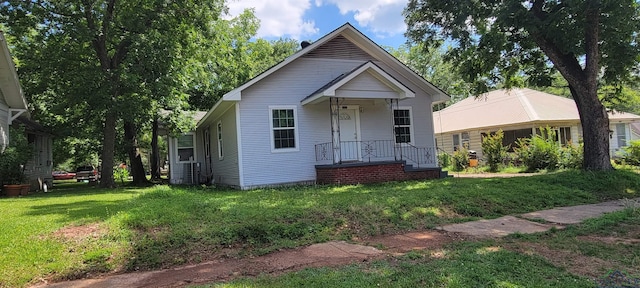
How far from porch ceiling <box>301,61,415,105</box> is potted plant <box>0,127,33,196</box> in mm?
10078

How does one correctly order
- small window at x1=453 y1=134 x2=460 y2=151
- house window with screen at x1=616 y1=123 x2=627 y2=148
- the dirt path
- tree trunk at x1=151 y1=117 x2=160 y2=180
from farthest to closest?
small window at x1=453 y1=134 x2=460 y2=151, house window with screen at x1=616 y1=123 x2=627 y2=148, tree trunk at x1=151 y1=117 x2=160 y2=180, the dirt path

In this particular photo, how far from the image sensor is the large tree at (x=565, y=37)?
11.5 m

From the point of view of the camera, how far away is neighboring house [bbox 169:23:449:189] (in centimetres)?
1281

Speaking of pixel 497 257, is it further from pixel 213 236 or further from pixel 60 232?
pixel 60 232

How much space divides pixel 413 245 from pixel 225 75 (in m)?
20.8

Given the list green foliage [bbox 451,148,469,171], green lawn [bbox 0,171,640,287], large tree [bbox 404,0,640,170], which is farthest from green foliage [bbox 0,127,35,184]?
green foliage [bbox 451,148,469,171]

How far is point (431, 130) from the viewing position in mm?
15508

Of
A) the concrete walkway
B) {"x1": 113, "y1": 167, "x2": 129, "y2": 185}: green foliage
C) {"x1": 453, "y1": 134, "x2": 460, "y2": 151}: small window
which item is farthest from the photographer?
{"x1": 453, "y1": 134, "x2": 460, "y2": 151}: small window

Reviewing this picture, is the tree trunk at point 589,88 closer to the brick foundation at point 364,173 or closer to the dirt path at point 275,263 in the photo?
the brick foundation at point 364,173

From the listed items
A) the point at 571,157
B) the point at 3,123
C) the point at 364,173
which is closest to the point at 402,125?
the point at 364,173

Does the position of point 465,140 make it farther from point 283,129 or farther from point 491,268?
point 491,268

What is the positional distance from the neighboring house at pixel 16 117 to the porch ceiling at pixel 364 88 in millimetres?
9046

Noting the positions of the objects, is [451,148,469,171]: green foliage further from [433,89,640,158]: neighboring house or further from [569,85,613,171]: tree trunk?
[569,85,613,171]: tree trunk

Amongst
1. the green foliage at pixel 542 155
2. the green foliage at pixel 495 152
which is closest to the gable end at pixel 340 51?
the green foliage at pixel 495 152
